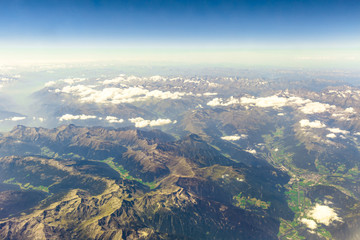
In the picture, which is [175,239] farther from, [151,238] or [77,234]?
[77,234]

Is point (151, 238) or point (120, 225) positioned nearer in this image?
point (151, 238)

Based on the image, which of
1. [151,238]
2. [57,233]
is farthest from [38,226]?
[151,238]

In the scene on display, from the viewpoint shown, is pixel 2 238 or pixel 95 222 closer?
pixel 2 238

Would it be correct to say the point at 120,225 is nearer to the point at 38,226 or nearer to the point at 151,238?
the point at 151,238

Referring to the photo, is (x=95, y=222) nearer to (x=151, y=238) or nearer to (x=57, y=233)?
(x=57, y=233)

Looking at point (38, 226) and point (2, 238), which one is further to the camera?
point (38, 226)

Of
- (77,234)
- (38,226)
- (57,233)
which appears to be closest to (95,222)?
(77,234)

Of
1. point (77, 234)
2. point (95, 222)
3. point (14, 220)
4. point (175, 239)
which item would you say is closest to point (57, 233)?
point (77, 234)
